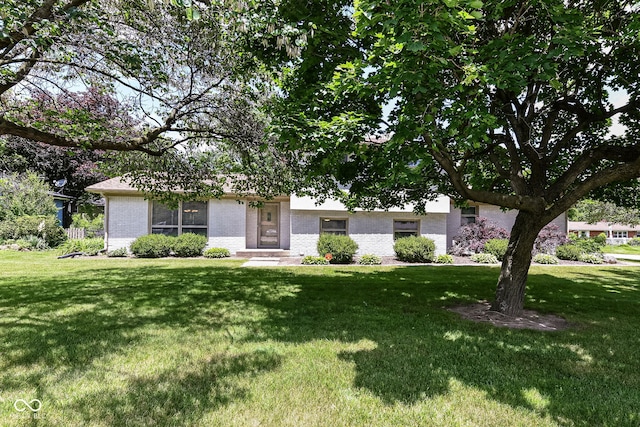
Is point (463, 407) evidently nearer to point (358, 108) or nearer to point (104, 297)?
point (358, 108)

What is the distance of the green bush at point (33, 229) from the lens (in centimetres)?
1953

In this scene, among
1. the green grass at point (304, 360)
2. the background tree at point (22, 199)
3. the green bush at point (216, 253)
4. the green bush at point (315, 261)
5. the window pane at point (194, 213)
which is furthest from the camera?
the background tree at point (22, 199)

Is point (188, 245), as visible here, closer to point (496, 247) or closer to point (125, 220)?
point (125, 220)

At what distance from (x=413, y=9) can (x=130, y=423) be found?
4728 millimetres

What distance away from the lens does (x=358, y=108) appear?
5660 millimetres

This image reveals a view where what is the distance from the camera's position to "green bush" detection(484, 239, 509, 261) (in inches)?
630

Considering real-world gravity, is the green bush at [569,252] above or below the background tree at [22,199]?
below

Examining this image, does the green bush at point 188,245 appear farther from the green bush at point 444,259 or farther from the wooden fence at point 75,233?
the green bush at point 444,259

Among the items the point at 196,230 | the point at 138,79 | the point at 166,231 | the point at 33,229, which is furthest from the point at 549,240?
the point at 33,229

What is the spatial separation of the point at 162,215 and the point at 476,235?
51.3 ft

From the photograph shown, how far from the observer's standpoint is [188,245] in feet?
52.1

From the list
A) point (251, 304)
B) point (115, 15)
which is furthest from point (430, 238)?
point (115, 15)

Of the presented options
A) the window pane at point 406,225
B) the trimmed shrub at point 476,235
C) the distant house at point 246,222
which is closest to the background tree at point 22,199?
the distant house at point 246,222

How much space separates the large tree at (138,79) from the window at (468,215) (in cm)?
1366
